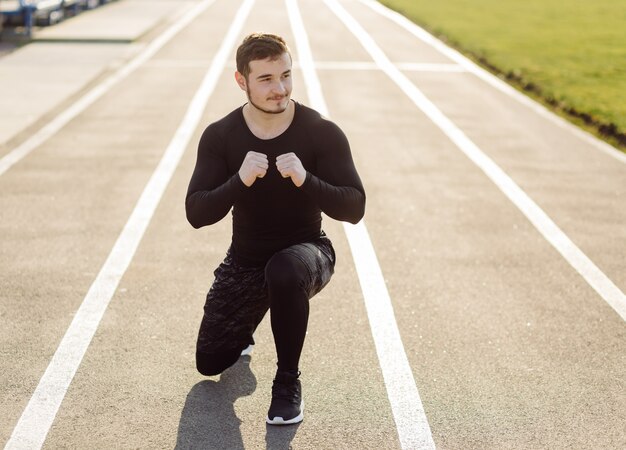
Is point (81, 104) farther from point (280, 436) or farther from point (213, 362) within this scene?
point (280, 436)

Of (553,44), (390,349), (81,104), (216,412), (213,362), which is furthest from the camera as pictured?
(553,44)

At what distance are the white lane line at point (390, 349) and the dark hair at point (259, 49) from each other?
1.82m

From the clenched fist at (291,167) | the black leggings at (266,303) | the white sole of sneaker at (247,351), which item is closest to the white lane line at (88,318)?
the black leggings at (266,303)

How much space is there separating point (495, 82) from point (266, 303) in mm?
13036

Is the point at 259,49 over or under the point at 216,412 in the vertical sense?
over

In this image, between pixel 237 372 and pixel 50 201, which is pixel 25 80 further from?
pixel 237 372

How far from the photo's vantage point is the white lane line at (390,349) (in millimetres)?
4742

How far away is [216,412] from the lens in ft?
16.1

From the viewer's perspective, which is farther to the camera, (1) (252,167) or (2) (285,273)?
(2) (285,273)

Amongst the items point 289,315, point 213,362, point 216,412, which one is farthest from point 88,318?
point 289,315

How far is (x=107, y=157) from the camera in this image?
35.6 ft

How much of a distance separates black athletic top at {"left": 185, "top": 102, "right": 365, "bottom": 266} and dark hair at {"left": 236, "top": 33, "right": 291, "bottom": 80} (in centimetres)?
33

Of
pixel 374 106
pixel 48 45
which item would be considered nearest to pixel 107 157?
pixel 374 106

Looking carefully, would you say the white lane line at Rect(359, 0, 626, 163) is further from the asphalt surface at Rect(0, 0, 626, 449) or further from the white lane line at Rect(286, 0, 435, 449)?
the white lane line at Rect(286, 0, 435, 449)
